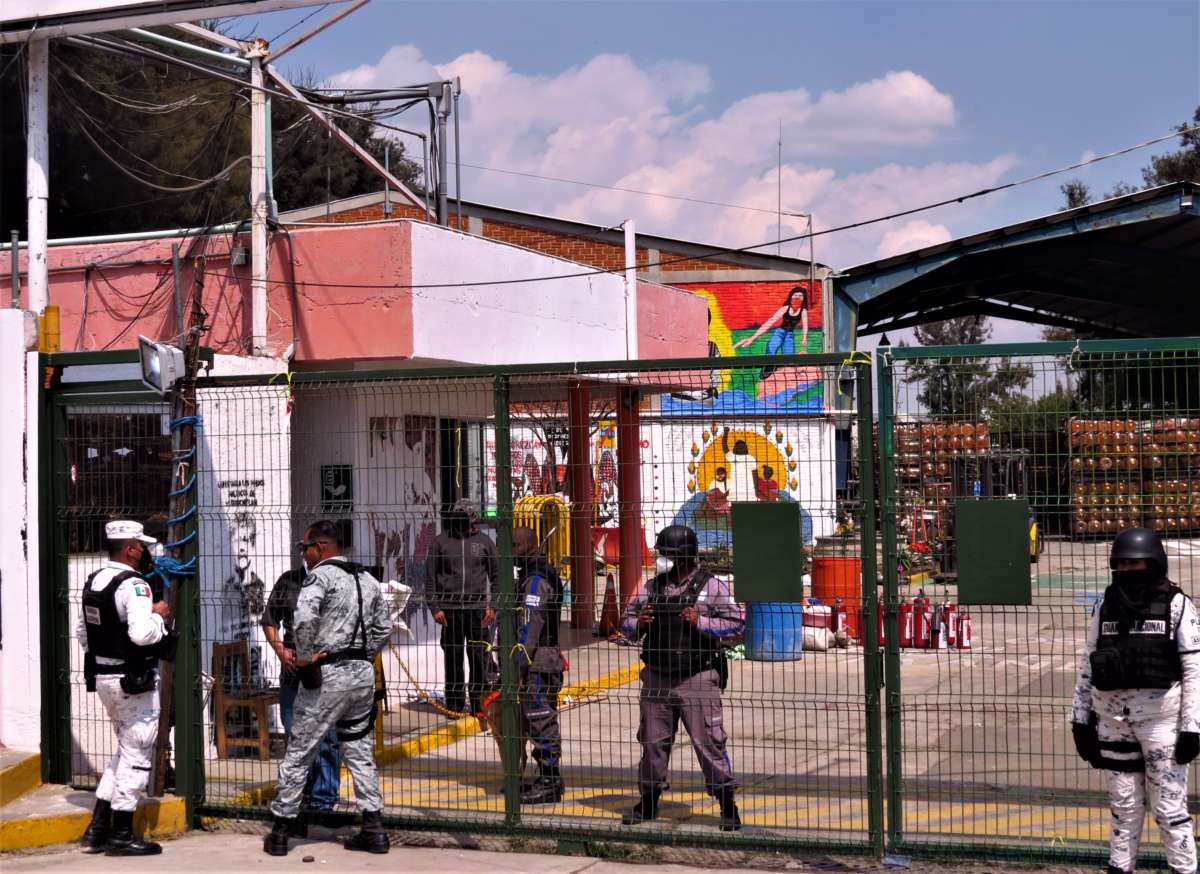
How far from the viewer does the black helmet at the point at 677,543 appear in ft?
23.5

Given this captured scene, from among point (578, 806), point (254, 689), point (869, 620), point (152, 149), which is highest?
point (152, 149)

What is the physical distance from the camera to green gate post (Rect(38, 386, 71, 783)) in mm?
8172

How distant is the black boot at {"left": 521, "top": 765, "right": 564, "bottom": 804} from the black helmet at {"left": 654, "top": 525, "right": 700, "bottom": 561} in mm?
1594

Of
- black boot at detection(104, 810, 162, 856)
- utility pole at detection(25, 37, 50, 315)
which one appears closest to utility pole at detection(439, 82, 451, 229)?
utility pole at detection(25, 37, 50, 315)

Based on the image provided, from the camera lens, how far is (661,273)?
33.6 meters

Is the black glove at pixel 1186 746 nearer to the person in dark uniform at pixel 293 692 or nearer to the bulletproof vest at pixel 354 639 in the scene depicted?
the bulletproof vest at pixel 354 639

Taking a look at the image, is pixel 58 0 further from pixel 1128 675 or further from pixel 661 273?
pixel 661 273

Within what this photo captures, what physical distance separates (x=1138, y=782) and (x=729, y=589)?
2.30 m

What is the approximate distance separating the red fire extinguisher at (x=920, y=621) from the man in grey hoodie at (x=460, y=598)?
2.91 m

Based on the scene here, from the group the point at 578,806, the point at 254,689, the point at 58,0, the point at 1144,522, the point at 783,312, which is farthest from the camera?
the point at 783,312

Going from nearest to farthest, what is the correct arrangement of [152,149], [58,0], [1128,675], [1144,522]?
1. [1128,675]
2. [1144,522]
3. [58,0]
4. [152,149]

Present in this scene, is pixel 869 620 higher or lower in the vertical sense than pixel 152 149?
lower

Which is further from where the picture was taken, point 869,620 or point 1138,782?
point 869,620

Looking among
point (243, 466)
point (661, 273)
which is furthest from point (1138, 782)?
point (661, 273)
